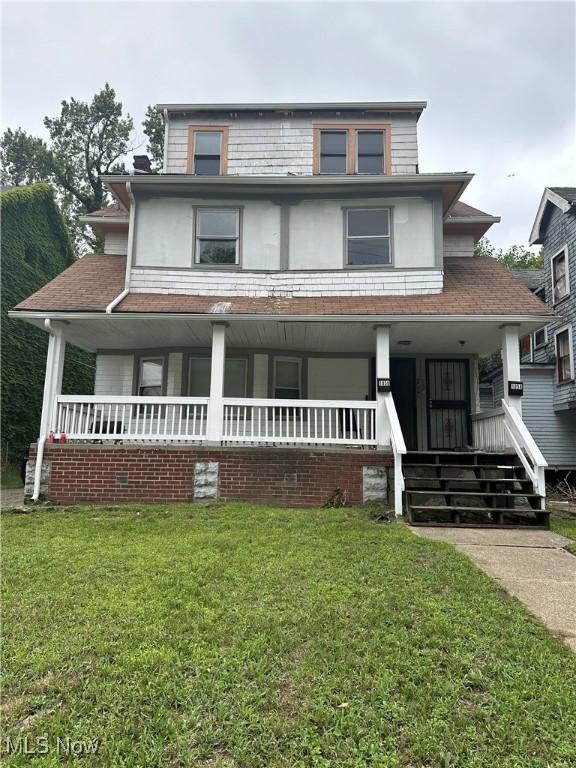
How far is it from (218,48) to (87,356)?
1046cm

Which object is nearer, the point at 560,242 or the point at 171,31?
the point at 171,31

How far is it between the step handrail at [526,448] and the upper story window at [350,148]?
20.7ft

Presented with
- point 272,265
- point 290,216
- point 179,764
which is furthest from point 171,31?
point 179,764

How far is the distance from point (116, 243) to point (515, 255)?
2510cm

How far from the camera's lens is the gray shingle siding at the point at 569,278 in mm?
14180

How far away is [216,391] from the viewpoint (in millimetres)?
8258

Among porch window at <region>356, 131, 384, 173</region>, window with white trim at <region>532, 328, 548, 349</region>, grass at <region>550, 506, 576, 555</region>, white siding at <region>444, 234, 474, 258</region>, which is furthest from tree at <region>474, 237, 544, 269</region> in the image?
grass at <region>550, 506, 576, 555</region>

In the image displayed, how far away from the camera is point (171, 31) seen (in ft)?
30.7

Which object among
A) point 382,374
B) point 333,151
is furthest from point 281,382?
point 333,151

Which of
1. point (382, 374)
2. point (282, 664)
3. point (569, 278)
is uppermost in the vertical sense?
point (569, 278)

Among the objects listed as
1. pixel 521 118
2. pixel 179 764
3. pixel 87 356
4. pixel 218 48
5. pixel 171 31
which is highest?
pixel 521 118

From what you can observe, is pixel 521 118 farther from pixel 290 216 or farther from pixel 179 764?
pixel 179 764

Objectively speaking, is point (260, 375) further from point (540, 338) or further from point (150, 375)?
point (540, 338)

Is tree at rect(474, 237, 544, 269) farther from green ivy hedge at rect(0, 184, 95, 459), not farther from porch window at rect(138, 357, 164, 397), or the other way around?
porch window at rect(138, 357, 164, 397)
